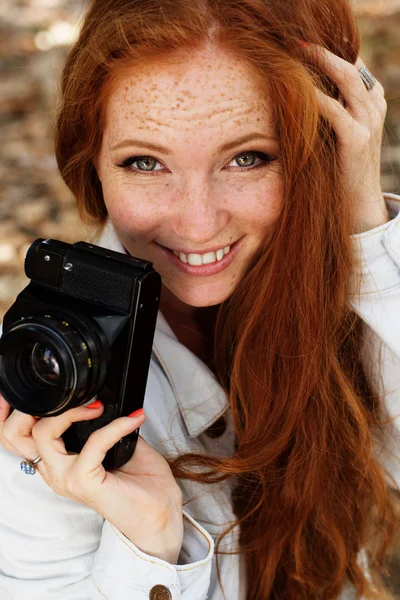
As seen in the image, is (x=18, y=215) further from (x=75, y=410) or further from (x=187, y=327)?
(x=75, y=410)

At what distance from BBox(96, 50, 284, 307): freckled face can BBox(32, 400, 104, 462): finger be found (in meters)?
0.33

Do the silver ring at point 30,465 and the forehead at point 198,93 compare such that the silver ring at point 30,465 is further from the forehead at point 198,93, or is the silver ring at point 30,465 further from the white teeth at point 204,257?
the forehead at point 198,93

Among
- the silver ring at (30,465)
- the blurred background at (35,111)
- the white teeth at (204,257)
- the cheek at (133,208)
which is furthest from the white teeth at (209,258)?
the blurred background at (35,111)

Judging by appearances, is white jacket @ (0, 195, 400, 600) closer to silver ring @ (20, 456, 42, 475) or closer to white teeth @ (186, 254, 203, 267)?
silver ring @ (20, 456, 42, 475)

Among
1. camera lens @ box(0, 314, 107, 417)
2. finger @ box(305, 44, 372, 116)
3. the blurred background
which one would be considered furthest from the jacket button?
the blurred background

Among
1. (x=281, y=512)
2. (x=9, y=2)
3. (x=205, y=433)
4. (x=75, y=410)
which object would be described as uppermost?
(x=9, y=2)

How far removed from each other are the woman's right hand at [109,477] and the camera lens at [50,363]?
0.06 metres

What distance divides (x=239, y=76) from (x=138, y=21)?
178mm

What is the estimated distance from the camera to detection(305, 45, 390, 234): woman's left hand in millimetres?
1234

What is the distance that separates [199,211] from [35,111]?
2173mm

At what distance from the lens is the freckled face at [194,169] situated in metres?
1.18

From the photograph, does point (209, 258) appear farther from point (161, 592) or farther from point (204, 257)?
point (161, 592)

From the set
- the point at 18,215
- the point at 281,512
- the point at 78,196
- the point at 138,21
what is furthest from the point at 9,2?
the point at 281,512

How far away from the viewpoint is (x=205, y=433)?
1489 millimetres
